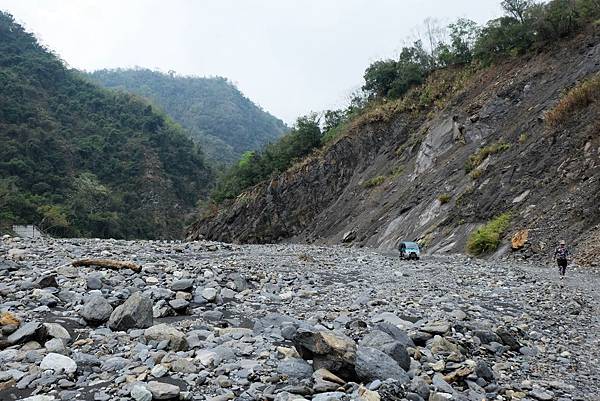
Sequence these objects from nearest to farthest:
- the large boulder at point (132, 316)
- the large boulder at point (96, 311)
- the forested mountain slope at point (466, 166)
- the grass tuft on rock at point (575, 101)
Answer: the large boulder at point (132, 316)
the large boulder at point (96, 311)
the forested mountain slope at point (466, 166)
the grass tuft on rock at point (575, 101)

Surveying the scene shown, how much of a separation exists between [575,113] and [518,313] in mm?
18178

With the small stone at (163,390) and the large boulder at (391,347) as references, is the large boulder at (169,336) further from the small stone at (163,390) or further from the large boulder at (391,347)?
the large boulder at (391,347)

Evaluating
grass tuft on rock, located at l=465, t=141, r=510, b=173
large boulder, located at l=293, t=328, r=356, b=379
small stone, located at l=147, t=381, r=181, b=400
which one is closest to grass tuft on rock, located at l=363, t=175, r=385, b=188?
grass tuft on rock, located at l=465, t=141, r=510, b=173

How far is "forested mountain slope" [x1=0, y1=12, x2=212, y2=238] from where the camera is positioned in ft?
200

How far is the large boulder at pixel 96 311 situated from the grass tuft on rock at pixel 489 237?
16.8m

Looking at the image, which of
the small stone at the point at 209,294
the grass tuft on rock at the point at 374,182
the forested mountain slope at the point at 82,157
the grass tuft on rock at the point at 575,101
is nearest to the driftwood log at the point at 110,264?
the small stone at the point at 209,294

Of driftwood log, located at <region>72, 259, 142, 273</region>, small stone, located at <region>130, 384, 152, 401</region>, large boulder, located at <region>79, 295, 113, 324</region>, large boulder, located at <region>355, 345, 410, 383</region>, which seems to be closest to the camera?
small stone, located at <region>130, 384, 152, 401</region>

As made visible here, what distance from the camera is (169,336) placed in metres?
5.91

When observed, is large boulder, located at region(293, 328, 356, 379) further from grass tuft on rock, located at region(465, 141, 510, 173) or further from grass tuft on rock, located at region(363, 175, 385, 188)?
grass tuft on rock, located at region(363, 175, 385, 188)

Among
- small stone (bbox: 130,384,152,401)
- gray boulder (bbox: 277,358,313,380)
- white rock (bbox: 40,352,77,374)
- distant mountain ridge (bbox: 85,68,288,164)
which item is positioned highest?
distant mountain ridge (bbox: 85,68,288,164)

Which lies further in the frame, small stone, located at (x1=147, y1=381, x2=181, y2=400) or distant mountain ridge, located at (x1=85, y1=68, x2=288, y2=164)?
distant mountain ridge, located at (x1=85, y1=68, x2=288, y2=164)

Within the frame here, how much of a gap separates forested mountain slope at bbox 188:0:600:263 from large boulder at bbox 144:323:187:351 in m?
14.6

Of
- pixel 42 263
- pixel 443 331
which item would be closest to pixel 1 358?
pixel 443 331

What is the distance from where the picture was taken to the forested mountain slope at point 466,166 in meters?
20.0
